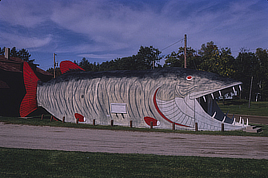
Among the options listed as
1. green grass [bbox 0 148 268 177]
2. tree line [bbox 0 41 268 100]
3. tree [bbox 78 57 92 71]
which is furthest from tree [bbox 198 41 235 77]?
tree [bbox 78 57 92 71]

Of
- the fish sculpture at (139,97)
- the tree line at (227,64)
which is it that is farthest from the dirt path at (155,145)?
the tree line at (227,64)

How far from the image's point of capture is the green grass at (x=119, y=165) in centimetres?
676

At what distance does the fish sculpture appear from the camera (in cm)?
1638

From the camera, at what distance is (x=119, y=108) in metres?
18.8

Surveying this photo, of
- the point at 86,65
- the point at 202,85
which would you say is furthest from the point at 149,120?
the point at 86,65

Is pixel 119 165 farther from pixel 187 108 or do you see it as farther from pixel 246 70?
pixel 246 70

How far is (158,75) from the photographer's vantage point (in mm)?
17891

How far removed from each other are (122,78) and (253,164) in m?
12.9

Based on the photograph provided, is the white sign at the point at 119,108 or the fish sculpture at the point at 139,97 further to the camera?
the white sign at the point at 119,108

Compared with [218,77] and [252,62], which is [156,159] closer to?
[218,77]

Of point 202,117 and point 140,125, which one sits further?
point 140,125

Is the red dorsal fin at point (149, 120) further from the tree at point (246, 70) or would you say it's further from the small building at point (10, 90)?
the tree at point (246, 70)

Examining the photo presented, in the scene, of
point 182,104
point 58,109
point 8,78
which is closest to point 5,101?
point 8,78

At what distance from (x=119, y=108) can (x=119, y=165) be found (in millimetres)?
11325
